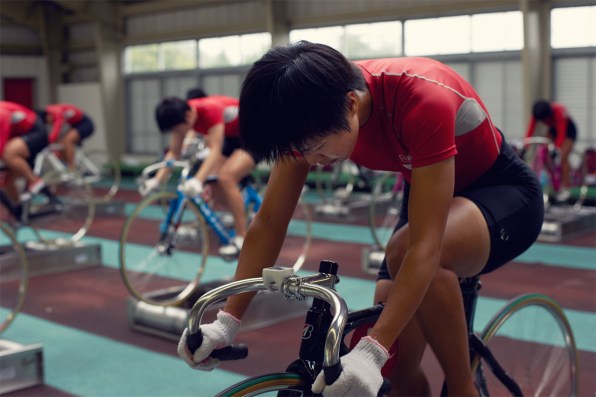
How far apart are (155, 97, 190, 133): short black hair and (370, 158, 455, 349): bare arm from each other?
13.2 ft

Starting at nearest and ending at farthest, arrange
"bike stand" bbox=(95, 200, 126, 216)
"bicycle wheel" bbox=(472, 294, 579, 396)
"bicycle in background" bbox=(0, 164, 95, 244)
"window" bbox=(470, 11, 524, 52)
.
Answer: "bicycle wheel" bbox=(472, 294, 579, 396) < "bicycle in background" bbox=(0, 164, 95, 244) < "bike stand" bbox=(95, 200, 126, 216) < "window" bbox=(470, 11, 524, 52)

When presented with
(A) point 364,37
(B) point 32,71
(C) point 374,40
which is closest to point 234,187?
(C) point 374,40

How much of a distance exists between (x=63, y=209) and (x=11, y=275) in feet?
9.91

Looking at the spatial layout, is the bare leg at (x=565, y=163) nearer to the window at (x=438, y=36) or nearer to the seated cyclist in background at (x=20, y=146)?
the window at (x=438, y=36)

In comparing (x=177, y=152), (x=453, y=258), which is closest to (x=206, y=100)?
(x=177, y=152)

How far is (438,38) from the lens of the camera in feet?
41.0

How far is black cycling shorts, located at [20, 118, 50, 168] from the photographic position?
752 centimetres

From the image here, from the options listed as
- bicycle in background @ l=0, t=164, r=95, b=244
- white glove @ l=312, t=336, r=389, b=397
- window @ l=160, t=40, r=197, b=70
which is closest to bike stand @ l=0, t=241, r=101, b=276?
bicycle in background @ l=0, t=164, r=95, b=244

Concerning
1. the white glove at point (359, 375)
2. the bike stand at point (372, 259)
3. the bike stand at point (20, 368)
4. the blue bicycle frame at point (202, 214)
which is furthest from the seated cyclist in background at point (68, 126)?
the white glove at point (359, 375)

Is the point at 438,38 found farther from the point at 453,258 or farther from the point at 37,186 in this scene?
the point at 453,258

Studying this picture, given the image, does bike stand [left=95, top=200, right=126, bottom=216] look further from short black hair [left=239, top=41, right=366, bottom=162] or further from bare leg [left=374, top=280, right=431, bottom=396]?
short black hair [left=239, top=41, right=366, bottom=162]

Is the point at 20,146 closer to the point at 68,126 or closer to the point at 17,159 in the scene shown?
the point at 17,159

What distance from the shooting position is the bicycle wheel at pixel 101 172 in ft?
41.0

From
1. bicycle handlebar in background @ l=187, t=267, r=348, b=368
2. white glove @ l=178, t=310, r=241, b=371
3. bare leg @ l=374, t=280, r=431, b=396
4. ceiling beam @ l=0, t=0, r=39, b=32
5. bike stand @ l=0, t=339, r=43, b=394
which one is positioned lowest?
bike stand @ l=0, t=339, r=43, b=394
